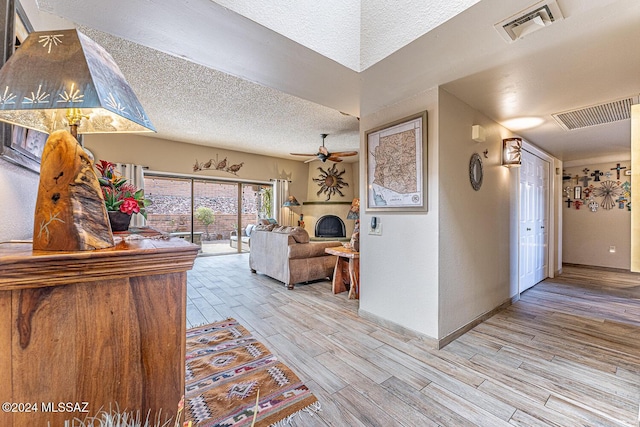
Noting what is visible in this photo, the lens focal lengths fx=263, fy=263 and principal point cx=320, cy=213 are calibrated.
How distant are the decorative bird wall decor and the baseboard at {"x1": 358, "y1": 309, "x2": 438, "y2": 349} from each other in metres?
5.00

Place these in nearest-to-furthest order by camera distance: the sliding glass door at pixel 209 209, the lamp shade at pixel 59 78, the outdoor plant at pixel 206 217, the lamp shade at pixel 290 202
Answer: the lamp shade at pixel 59 78, the sliding glass door at pixel 209 209, the outdoor plant at pixel 206 217, the lamp shade at pixel 290 202

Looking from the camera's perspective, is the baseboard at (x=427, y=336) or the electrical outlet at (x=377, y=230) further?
the electrical outlet at (x=377, y=230)

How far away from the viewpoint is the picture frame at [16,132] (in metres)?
0.91

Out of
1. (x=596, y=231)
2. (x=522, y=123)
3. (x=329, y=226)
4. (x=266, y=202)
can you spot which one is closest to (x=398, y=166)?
(x=522, y=123)

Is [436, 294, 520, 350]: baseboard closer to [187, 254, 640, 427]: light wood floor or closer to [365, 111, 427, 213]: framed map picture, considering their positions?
[187, 254, 640, 427]: light wood floor

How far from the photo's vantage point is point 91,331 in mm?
663

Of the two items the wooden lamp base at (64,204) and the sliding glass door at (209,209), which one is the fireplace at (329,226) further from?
the wooden lamp base at (64,204)

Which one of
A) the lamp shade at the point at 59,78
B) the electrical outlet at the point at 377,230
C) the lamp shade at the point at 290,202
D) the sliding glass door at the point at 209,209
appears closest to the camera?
the lamp shade at the point at 59,78

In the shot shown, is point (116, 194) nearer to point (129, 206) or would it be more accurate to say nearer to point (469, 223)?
point (129, 206)

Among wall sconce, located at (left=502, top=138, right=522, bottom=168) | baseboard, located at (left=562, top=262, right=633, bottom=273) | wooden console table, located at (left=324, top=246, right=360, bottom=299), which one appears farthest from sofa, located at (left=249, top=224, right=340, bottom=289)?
baseboard, located at (left=562, top=262, right=633, bottom=273)

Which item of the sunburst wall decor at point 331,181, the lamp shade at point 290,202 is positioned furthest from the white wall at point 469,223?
the lamp shade at point 290,202

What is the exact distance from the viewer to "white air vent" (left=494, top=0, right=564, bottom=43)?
1.31 meters

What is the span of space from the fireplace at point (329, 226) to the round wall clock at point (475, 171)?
201 inches

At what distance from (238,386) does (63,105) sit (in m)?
1.74
